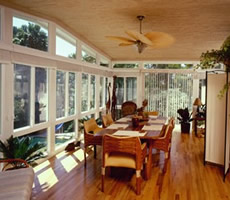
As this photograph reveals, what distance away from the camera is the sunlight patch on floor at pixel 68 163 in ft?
12.9

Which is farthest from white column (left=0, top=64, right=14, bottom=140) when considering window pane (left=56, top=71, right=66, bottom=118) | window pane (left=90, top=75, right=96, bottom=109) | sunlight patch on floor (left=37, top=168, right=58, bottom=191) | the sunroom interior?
window pane (left=90, top=75, right=96, bottom=109)

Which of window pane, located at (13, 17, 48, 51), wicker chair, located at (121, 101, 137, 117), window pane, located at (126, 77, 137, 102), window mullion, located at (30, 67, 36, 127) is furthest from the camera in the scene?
window pane, located at (126, 77, 137, 102)

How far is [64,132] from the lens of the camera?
17.2 ft

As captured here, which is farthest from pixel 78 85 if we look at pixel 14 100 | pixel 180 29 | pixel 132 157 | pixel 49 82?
pixel 132 157

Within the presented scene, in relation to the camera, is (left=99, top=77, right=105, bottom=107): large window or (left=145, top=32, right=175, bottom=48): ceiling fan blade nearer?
(left=145, top=32, right=175, bottom=48): ceiling fan blade

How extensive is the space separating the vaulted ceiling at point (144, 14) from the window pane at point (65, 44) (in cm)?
22

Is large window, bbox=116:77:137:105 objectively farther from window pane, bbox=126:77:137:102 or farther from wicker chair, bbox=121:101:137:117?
wicker chair, bbox=121:101:137:117

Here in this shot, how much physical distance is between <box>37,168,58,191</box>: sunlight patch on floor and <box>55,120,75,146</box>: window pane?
3.90 ft

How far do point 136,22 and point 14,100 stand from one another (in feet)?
8.39

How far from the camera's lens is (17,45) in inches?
137

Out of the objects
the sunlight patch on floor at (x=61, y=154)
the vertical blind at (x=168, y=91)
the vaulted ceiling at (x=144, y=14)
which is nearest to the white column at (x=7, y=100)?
the vaulted ceiling at (x=144, y=14)

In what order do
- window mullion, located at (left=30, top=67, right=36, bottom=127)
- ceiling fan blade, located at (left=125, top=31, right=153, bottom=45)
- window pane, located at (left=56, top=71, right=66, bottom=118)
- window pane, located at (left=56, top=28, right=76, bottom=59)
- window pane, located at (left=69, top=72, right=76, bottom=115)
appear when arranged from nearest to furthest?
ceiling fan blade, located at (left=125, top=31, right=153, bottom=45) < window mullion, located at (left=30, top=67, right=36, bottom=127) < window pane, located at (left=56, top=28, right=76, bottom=59) < window pane, located at (left=56, top=71, right=66, bottom=118) < window pane, located at (left=69, top=72, right=76, bottom=115)

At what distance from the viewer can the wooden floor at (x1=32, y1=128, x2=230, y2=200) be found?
2.93 meters

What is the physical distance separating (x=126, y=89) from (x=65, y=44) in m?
4.08
